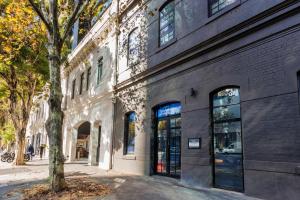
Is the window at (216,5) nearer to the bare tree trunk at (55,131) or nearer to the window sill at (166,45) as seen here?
the window sill at (166,45)

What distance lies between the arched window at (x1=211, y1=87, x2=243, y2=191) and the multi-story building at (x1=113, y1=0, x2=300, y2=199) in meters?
0.03

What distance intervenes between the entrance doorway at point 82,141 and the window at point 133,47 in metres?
11.4

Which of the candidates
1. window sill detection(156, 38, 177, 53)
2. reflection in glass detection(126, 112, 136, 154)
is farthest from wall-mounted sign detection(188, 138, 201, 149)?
reflection in glass detection(126, 112, 136, 154)

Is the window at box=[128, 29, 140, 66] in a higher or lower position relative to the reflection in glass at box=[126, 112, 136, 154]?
higher

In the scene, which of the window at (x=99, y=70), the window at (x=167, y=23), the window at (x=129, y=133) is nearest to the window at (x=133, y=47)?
the window at (x=167, y=23)

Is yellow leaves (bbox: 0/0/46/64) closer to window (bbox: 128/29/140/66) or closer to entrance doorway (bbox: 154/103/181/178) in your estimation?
window (bbox: 128/29/140/66)

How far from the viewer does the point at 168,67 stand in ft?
36.6

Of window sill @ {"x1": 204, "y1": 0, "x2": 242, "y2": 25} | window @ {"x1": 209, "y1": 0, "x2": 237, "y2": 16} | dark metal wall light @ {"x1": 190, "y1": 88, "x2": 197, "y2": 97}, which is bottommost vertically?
dark metal wall light @ {"x1": 190, "y1": 88, "x2": 197, "y2": 97}

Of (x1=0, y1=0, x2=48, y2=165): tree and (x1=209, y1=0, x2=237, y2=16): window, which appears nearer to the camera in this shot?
(x1=209, y1=0, x2=237, y2=16): window

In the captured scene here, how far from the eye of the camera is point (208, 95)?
29.6ft

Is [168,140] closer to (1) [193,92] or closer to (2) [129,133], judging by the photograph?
(1) [193,92]

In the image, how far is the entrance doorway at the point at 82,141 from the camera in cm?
2403

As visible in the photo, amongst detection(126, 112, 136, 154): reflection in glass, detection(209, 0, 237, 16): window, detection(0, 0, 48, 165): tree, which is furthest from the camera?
detection(0, 0, 48, 165): tree

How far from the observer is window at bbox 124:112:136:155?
45.2ft
